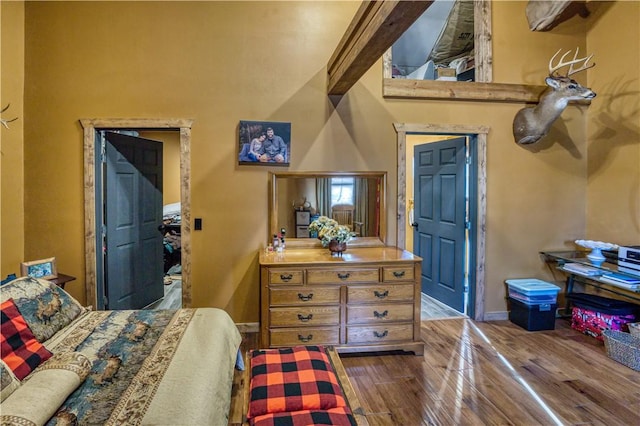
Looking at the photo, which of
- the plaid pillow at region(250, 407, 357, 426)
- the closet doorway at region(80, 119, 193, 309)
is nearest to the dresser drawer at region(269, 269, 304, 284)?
the closet doorway at region(80, 119, 193, 309)

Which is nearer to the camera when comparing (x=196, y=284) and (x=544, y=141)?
(x=196, y=284)

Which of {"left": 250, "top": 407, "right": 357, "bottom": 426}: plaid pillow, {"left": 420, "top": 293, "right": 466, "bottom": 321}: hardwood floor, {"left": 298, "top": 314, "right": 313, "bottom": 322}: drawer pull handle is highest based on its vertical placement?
{"left": 250, "top": 407, "right": 357, "bottom": 426}: plaid pillow

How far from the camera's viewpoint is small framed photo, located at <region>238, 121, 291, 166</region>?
341 cm

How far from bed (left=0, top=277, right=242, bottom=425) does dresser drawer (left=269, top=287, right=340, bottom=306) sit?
25.6 inches

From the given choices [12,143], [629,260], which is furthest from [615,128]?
[12,143]

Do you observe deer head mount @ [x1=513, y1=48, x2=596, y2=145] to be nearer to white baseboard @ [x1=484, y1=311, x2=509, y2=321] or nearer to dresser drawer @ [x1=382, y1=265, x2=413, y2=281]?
white baseboard @ [x1=484, y1=311, x2=509, y2=321]

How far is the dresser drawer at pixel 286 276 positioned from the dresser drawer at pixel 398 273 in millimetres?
702

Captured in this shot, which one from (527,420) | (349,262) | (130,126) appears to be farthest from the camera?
(130,126)

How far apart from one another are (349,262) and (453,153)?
2022 mm

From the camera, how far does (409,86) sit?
361 cm

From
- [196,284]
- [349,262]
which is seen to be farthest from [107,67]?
[349,262]

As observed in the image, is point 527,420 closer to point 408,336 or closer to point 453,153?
point 408,336

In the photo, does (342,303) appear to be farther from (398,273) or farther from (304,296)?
(398,273)

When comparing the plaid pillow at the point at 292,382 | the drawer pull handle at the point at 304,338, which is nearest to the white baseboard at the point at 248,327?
the drawer pull handle at the point at 304,338
